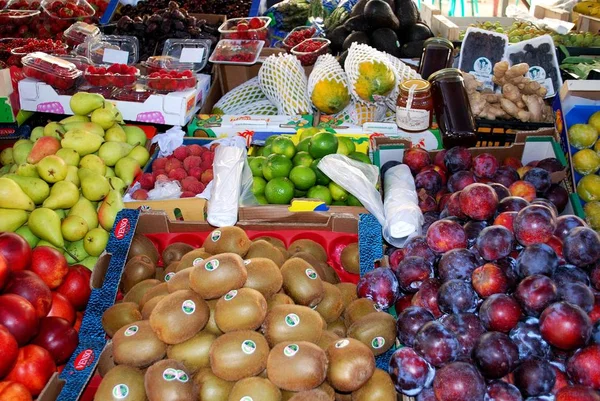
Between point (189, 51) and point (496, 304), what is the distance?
3.08 m

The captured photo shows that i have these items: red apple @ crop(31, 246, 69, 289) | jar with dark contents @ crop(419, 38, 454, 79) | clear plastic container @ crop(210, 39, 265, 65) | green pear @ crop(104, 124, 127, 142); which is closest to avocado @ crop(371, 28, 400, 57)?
jar with dark contents @ crop(419, 38, 454, 79)

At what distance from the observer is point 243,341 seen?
4.51 feet

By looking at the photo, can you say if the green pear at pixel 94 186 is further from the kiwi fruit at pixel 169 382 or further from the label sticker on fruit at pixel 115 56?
the label sticker on fruit at pixel 115 56

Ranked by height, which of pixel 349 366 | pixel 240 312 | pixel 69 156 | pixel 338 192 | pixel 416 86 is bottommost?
pixel 338 192

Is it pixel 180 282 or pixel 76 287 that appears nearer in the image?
pixel 180 282

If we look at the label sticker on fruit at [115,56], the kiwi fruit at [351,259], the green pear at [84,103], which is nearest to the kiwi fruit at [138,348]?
the kiwi fruit at [351,259]

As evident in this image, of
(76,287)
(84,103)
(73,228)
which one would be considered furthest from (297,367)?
(84,103)

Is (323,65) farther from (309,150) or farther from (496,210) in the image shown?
(496,210)

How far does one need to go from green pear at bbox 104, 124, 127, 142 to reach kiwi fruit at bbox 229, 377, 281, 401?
188 cm

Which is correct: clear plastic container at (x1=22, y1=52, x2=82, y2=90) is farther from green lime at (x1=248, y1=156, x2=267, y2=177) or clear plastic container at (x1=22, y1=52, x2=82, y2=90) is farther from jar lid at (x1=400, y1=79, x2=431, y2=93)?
jar lid at (x1=400, y1=79, x2=431, y2=93)

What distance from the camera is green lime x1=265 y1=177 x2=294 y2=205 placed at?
236 centimetres

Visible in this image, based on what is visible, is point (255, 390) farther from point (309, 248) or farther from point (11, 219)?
point (11, 219)

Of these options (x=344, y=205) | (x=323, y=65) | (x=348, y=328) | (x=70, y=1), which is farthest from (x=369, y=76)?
(x=70, y=1)

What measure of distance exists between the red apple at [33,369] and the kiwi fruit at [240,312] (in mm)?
621
